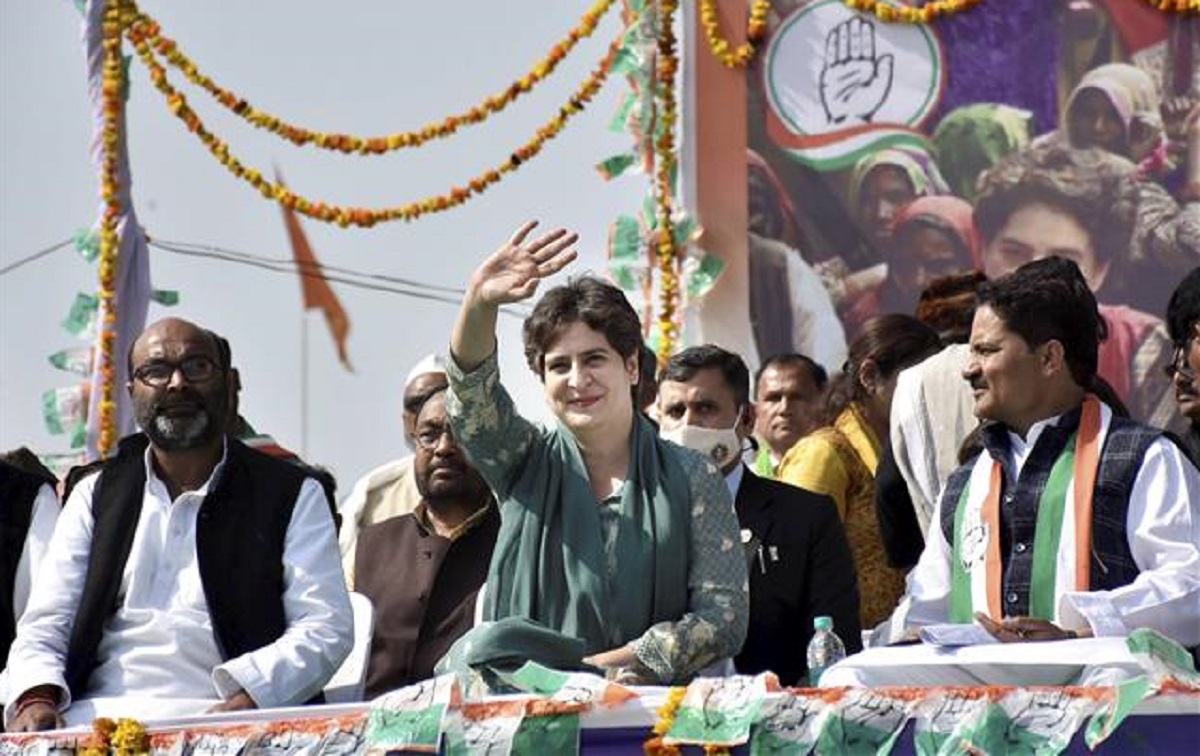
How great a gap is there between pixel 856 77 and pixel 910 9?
0.34 metres

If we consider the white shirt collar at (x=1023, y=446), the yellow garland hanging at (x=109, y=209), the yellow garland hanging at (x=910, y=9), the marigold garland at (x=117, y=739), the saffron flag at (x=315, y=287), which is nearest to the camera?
the marigold garland at (x=117, y=739)

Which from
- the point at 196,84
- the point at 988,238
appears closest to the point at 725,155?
the point at 988,238

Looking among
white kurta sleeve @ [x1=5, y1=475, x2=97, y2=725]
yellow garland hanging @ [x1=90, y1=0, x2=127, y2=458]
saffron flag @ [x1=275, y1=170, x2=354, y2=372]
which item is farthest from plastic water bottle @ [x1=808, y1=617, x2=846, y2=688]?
saffron flag @ [x1=275, y1=170, x2=354, y2=372]

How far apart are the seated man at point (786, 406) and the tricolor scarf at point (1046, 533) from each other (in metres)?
2.60

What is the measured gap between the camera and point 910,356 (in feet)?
23.5

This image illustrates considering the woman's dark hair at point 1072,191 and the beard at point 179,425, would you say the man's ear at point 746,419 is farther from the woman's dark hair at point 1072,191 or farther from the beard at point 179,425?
the woman's dark hair at point 1072,191

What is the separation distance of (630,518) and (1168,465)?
1.04 meters

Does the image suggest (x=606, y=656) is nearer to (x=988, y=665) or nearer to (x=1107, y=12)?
(x=988, y=665)

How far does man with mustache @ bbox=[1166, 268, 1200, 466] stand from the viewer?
569 cm

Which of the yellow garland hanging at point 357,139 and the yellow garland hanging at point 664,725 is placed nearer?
the yellow garland hanging at point 664,725

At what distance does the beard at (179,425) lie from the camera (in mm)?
5633

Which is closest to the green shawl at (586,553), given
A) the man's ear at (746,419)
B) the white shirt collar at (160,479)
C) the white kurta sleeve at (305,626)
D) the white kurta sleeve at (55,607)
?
the white kurta sleeve at (305,626)

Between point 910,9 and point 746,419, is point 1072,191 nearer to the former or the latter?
point 910,9

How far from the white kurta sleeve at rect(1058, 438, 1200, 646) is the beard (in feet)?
6.61
